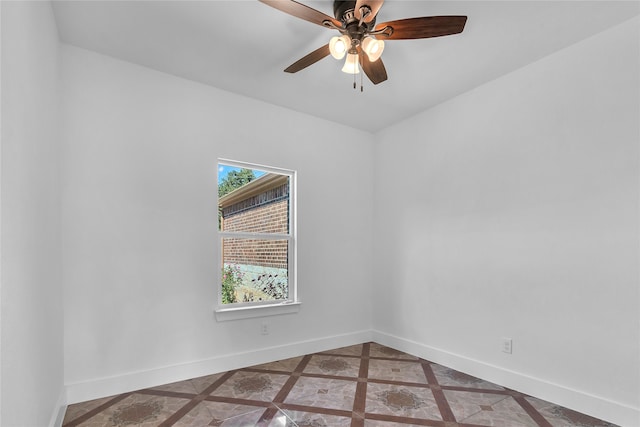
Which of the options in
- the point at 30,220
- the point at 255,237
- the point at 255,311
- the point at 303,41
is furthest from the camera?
the point at 255,237

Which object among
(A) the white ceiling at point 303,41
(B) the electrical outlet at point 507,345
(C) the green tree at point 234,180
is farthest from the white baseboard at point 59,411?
(B) the electrical outlet at point 507,345

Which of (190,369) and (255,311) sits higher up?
(255,311)

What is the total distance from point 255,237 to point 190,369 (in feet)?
4.17

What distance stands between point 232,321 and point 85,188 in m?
1.60

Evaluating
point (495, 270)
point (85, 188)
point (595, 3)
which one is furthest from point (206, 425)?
point (595, 3)

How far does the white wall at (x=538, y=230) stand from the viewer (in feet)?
7.43

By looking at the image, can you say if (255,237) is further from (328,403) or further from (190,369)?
(328,403)

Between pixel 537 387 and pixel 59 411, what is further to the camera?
pixel 537 387

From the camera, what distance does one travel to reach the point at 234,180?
11.0 ft

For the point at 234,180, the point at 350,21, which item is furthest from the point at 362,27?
the point at 234,180

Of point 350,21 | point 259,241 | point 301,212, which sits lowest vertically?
point 259,241

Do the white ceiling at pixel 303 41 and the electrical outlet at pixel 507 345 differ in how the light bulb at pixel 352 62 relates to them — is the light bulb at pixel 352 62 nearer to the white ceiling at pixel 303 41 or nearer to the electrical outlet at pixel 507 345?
the white ceiling at pixel 303 41

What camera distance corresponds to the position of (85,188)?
101 inches

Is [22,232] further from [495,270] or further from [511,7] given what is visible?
[495,270]
